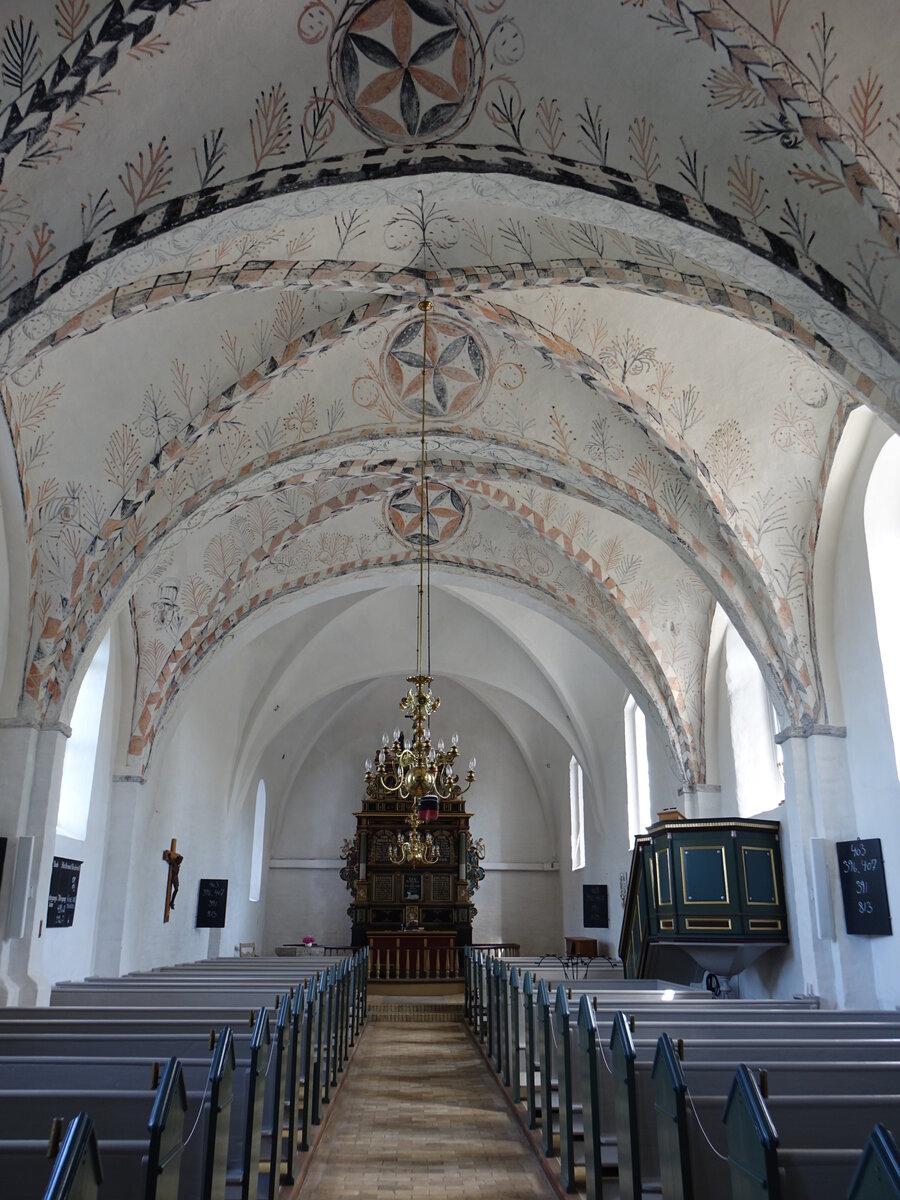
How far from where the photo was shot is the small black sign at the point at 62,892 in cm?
1096

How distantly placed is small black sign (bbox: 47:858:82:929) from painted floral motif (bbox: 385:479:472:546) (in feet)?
21.1

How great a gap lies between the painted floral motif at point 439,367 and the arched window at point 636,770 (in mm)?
8523

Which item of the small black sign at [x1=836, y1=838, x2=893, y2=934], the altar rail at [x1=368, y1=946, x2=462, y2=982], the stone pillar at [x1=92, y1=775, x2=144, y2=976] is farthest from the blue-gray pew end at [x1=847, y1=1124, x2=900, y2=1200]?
the altar rail at [x1=368, y1=946, x2=462, y2=982]

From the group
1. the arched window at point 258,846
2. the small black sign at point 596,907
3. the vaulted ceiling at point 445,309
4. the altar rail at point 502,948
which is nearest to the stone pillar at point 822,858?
the vaulted ceiling at point 445,309

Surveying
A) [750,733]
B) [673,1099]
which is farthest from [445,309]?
[673,1099]

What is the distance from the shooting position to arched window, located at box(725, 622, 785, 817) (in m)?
12.9

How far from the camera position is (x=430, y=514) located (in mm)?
14625

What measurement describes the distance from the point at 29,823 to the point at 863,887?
8155 mm

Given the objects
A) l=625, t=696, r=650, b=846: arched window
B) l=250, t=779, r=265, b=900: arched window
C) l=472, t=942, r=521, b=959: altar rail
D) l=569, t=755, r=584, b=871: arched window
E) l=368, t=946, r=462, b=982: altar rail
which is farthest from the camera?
l=250, t=779, r=265, b=900: arched window

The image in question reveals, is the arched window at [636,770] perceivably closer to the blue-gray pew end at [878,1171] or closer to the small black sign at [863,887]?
the small black sign at [863,887]

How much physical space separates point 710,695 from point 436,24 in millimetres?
10498

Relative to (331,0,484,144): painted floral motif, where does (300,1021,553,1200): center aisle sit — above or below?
below

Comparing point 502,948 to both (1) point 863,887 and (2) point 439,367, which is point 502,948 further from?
(2) point 439,367

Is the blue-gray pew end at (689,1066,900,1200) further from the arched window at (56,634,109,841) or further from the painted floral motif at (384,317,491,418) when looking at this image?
the arched window at (56,634,109,841)
